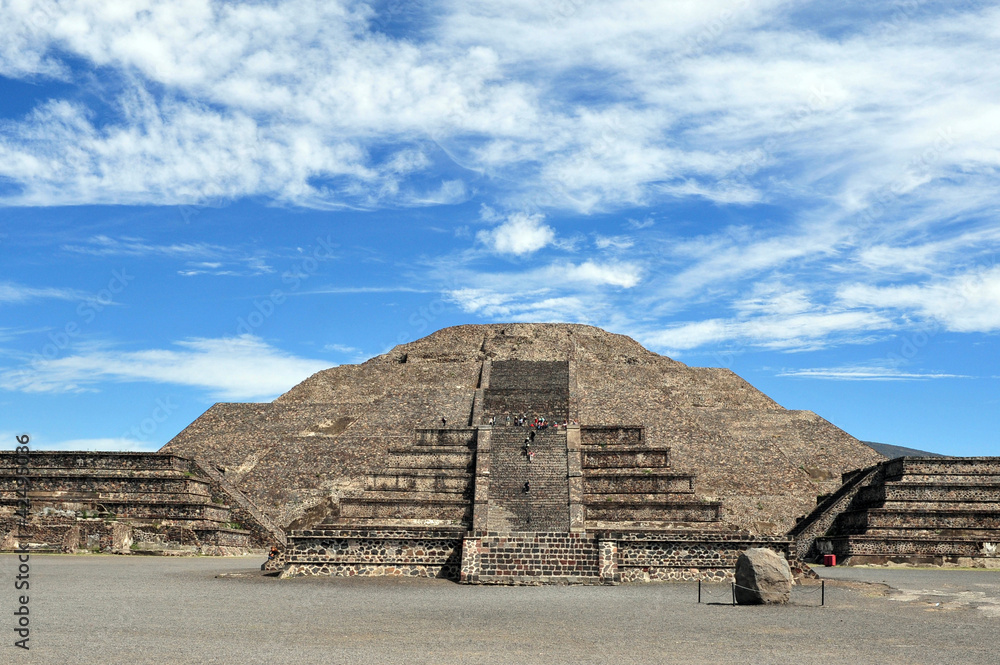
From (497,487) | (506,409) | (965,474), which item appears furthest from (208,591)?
(965,474)

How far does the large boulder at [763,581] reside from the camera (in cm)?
1519

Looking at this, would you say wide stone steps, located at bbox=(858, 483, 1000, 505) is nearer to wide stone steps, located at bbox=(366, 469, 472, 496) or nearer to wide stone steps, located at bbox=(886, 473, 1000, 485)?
wide stone steps, located at bbox=(886, 473, 1000, 485)

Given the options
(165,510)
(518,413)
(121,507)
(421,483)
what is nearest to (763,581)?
(421,483)

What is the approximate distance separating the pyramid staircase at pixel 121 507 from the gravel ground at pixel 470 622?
7.45 meters

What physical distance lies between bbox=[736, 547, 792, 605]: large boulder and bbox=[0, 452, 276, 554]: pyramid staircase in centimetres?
1770

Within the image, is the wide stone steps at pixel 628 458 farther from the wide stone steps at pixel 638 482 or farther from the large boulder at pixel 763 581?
the large boulder at pixel 763 581

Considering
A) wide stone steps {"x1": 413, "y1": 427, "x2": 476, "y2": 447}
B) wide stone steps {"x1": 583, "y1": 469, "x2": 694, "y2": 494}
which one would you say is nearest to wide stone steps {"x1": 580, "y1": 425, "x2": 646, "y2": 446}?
wide stone steps {"x1": 583, "y1": 469, "x2": 694, "y2": 494}

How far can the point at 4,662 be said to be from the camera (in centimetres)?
862

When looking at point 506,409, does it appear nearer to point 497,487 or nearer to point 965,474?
point 497,487

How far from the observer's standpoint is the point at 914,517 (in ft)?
88.4

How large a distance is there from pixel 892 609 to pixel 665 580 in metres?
5.73

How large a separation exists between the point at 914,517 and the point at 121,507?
934 inches

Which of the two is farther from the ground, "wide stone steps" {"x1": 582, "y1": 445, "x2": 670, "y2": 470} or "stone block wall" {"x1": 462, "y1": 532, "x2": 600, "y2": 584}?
"wide stone steps" {"x1": 582, "y1": 445, "x2": 670, "y2": 470}

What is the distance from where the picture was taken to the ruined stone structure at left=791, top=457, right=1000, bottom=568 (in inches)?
1020
